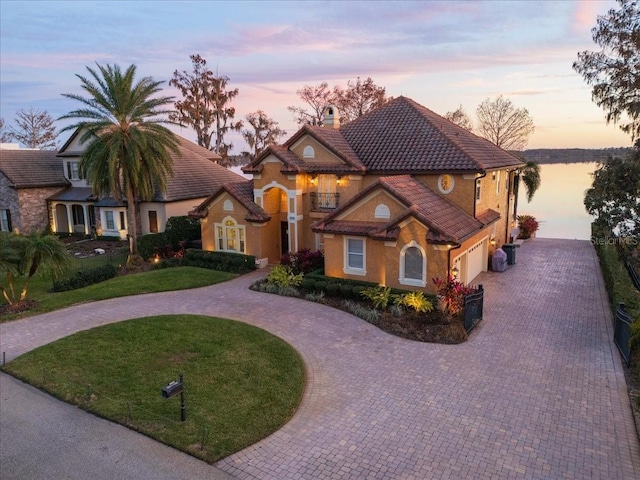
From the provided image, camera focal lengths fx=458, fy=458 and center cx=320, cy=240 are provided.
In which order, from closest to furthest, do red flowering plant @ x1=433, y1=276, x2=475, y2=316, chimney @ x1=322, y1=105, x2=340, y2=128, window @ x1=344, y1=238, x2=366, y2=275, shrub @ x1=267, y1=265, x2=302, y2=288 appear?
red flowering plant @ x1=433, y1=276, x2=475, y2=316, window @ x1=344, y1=238, x2=366, y2=275, shrub @ x1=267, y1=265, x2=302, y2=288, chimney @ x1=322, y1=105, x2=340, y2=128

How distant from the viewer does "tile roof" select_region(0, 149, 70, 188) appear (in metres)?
32.9

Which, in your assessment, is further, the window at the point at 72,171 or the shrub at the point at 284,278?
the window at the point at 72,171

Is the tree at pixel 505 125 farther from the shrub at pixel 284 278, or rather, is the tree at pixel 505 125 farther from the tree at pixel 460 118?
the shrub at pixel 284 278

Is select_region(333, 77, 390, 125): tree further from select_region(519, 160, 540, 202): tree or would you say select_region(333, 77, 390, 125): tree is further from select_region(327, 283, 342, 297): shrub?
select_region(327, 283, 342, 297): shrub

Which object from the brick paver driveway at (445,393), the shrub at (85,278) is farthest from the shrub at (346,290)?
the shrub at (85,278)

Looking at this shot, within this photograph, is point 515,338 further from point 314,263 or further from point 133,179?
point 133,179

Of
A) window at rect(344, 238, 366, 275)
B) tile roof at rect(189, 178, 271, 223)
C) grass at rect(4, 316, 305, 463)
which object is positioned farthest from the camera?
tile roof at rect(189, 178, 271, 223)

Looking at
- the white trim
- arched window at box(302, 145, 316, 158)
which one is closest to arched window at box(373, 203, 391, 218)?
the white trim

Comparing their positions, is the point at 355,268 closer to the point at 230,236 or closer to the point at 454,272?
the point at 454,272

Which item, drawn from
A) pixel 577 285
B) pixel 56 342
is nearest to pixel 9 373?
pixel 56 342

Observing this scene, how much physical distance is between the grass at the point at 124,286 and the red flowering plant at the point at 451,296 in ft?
34.8

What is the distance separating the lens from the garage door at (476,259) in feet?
67.1

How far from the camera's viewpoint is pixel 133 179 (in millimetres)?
24875

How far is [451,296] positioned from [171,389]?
10.1 meters
